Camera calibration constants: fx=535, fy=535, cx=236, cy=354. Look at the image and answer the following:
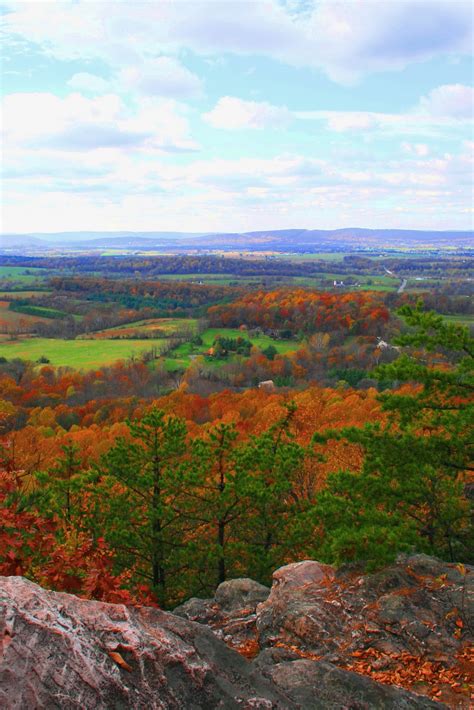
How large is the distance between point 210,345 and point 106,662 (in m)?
97.1

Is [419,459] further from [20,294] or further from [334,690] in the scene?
[20,294]

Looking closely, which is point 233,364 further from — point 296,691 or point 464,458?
point 296,691

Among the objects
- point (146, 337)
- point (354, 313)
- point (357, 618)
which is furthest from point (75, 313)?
point (357, 618)

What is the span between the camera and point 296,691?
641cm

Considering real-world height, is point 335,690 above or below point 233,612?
above

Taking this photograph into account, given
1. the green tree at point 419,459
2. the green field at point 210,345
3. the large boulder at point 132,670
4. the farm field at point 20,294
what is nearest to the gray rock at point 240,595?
the green tree at point 419,459

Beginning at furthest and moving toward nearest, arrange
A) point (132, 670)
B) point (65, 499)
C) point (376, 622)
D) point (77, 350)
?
point (77, 350), point (65, 499), point (376, 622), point (132, 670)

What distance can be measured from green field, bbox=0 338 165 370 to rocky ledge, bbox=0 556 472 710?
260 feet

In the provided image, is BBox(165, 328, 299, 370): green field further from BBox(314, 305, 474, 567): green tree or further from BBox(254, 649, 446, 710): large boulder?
BBox(254, 649, 446, 710): large boulder

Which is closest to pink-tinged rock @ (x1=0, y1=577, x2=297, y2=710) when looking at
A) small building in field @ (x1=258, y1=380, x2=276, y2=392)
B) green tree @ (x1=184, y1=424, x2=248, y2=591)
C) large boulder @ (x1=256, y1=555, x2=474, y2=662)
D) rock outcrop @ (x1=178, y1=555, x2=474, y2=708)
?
rock outcrop @ (x1=178, y1=555, x2=474, y2=708)

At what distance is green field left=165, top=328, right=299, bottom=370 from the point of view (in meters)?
90.6

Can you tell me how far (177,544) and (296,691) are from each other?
11.1 m

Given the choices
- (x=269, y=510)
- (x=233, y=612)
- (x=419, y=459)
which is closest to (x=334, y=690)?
(x=233, y=612)

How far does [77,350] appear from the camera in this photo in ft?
321
